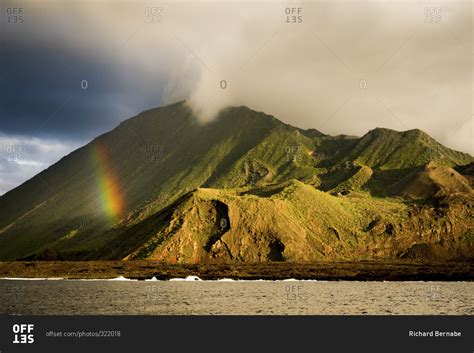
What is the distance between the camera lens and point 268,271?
172 metres

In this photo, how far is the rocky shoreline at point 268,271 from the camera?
167250mm

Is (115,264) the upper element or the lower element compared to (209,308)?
upper

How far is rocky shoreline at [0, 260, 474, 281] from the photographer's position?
167250mm
